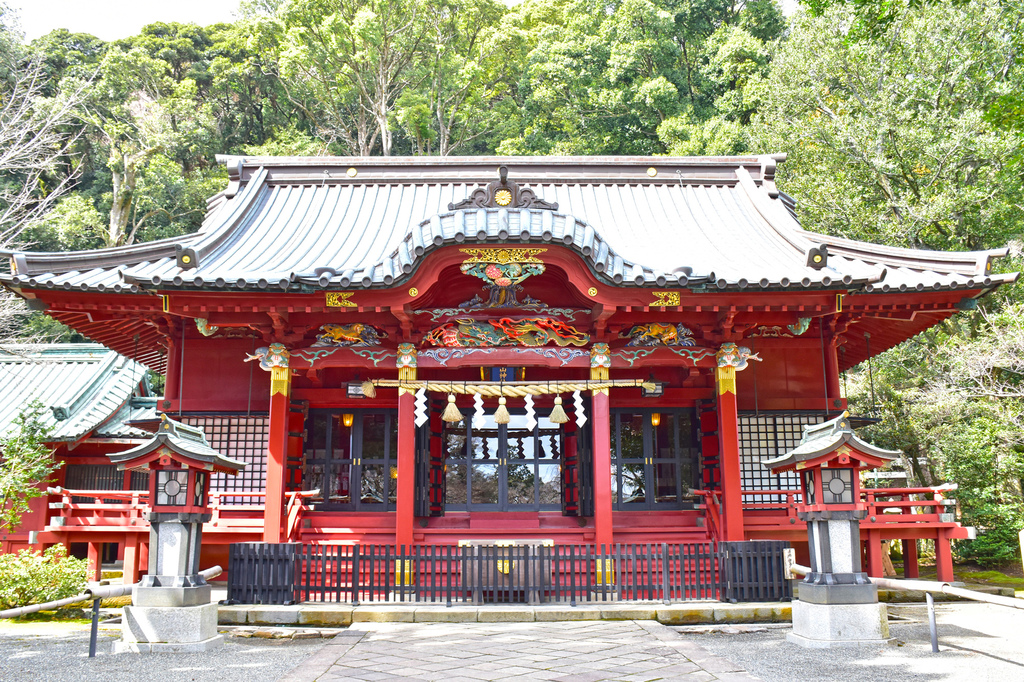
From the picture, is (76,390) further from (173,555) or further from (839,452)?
(839,452)

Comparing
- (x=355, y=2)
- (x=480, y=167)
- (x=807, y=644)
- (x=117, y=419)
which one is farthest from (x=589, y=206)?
(x=355, y=2)

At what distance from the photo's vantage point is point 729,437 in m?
10.6

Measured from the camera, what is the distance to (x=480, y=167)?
15.1 meters

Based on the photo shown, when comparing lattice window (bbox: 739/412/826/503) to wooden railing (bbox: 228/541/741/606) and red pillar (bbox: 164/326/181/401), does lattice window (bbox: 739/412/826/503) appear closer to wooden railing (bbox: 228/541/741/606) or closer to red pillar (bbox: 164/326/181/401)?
wooden railing (bbox: 228/541/741/606)

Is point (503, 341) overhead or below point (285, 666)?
overhead

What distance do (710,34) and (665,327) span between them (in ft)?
87.8

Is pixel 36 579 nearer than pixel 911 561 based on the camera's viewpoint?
Yes

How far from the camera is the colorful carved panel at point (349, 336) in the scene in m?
10.8

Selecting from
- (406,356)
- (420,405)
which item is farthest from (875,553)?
(406,356)

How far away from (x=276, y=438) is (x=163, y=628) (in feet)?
11.3

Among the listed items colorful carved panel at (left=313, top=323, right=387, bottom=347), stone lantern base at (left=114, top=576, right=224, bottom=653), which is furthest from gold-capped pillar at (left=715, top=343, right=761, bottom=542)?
stone lantern base at (left=114, top=576, right=224, bottom=653)

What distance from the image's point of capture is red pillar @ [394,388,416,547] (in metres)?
10.4

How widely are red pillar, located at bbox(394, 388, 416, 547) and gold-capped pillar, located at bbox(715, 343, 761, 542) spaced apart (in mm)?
4569

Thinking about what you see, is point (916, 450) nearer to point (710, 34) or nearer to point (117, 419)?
point (117, 419)
